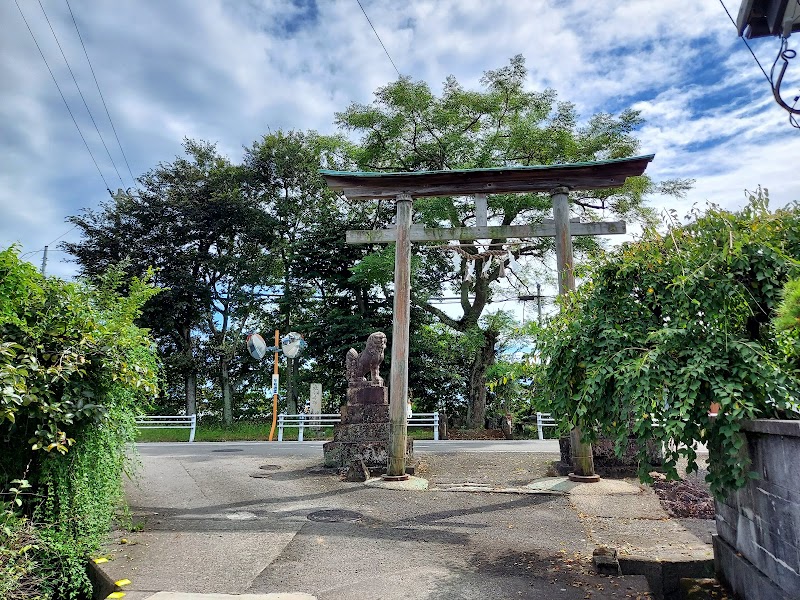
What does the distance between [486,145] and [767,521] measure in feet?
53.7

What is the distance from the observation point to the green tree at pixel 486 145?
17297mm

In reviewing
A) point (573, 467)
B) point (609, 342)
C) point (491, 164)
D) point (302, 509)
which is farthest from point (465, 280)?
point (609, 342)

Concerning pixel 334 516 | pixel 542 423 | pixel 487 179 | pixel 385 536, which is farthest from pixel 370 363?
pixel 542 423

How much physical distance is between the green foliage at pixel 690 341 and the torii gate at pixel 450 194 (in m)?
3.68

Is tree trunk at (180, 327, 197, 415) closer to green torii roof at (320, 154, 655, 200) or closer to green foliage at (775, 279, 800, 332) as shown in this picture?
green torii roof at (320, 154, 655, 200)

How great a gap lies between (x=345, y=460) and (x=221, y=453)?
469 centimetres

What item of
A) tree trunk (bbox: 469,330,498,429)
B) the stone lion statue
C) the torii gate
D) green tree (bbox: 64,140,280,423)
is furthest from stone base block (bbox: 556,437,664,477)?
green tree (bbox: 64,140,280,423)

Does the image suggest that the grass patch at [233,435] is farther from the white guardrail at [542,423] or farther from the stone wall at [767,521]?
the stone wall at [767,521]

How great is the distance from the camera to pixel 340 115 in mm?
19750

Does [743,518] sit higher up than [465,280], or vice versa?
[465,280]

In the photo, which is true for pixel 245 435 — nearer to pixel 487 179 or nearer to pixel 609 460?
pixel 609 460

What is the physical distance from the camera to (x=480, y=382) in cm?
1998

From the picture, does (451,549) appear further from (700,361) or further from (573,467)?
(573,467)

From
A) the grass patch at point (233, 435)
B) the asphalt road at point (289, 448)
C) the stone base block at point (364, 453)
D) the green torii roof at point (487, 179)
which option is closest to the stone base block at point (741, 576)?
the stone base block at point (364, 453)
